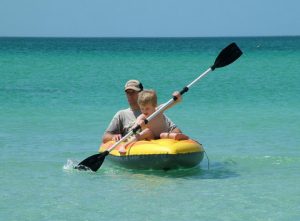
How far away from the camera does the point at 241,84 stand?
2675cm

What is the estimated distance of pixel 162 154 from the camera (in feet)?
30.1

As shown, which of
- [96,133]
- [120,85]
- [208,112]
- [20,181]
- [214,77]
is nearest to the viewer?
[20,181]

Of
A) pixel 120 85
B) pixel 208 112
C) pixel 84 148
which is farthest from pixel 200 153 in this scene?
pixel 120 85

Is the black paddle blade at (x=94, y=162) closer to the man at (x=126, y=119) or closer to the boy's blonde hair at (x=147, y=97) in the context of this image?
the man at (x=126, y=119)

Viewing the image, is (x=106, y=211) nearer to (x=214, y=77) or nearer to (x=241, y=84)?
(x=241, y=84)

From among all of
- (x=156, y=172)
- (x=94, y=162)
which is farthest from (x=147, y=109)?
(x=94, y=162)

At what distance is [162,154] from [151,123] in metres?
0.53

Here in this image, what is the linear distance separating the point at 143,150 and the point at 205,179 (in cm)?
74

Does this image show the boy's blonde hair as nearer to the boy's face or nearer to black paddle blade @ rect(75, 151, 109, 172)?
the boy's face

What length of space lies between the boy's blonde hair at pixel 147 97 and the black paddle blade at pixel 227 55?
1090 millimetres

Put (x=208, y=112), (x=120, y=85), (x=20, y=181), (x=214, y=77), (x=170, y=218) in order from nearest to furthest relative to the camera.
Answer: (x=170, y=218), (x=20, y=181), (x=208, y=112), (x=120, y=85), (x=214, y=77)

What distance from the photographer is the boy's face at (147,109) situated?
9.41 m

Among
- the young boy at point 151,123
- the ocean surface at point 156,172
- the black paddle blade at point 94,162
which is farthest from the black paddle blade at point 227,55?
the black paddle blade at point 94,162

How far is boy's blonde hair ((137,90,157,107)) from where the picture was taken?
30.5 feet
